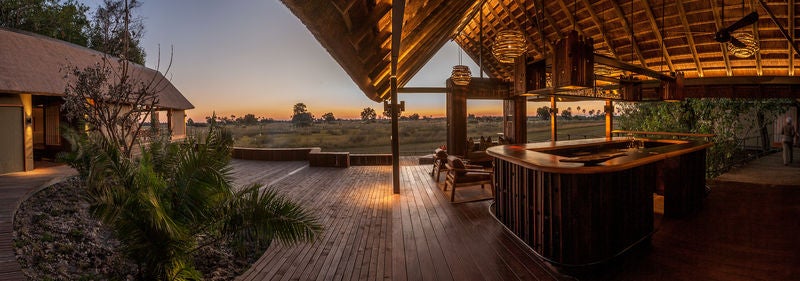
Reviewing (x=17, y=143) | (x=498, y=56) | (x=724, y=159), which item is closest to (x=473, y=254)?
(x=498, y=56)

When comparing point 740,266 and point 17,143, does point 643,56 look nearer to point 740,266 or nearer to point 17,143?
point 740,266

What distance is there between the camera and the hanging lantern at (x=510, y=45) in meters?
4.99

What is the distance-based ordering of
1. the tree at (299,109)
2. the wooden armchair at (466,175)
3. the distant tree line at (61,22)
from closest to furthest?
the wooden armchair at (466,175)
the distant tree line at (61,22)
the tree at (299,109)

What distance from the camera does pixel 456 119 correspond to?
1116 centimetres

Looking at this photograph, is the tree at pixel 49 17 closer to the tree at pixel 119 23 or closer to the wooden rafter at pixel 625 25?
the tree at pixel 119 23

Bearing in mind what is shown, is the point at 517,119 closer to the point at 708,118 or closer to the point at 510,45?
the point at 708,118

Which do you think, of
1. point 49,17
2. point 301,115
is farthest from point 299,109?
point 49,17

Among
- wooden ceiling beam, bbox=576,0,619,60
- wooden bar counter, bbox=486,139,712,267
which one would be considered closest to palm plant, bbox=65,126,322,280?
wooden bar counter, bbox=486,139,712,267

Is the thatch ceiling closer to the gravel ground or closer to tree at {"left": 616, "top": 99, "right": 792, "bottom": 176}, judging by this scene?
tree at {"left": 616, "top": 99, "right": 792, "bottom": 176}

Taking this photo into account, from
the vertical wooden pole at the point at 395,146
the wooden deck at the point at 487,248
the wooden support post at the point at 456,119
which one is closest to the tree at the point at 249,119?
the wooden support post at the point at 456,119

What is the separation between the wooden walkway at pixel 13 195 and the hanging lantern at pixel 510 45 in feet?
21.4

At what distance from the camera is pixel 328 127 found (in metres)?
49.7

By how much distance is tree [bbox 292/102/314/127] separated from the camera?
133ft

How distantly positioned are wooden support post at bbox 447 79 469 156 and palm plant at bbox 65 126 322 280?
8.17m
